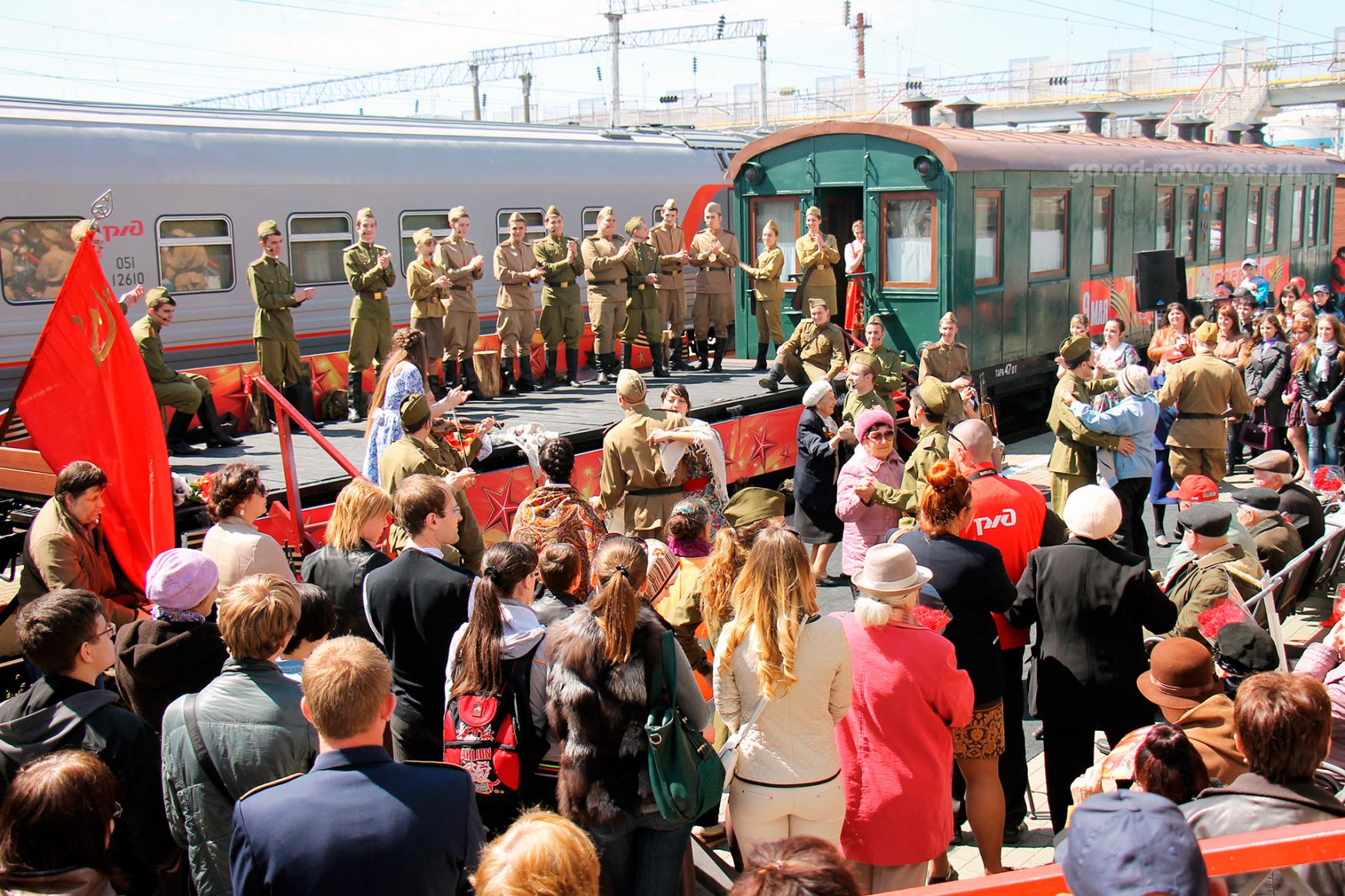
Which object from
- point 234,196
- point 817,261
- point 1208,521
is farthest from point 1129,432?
point 234,196

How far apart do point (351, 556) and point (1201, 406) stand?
6.92m

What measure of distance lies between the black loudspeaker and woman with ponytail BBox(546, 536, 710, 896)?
1379 centimetres

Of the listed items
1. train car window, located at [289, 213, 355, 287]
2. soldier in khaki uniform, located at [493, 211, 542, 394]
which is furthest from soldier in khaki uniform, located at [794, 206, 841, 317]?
train car window, located at [289, 213, 355, 287]

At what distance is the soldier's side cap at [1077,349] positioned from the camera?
27.1ft

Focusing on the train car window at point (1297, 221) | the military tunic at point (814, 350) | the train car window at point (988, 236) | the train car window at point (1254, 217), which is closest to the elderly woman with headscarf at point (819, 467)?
the military tunic at point (814, 350)

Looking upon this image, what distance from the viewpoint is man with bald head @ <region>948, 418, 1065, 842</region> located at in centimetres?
513

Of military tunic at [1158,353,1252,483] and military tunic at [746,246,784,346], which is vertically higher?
military tunic at [746,246,784,346]

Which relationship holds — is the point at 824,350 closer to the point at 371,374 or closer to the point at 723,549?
the point at 371,374

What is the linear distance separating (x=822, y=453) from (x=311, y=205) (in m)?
6.89

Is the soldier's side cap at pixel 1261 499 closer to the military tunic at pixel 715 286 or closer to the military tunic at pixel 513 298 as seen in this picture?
the military tunic at pixel 715 286

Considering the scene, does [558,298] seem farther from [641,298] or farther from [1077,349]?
[1077,349]

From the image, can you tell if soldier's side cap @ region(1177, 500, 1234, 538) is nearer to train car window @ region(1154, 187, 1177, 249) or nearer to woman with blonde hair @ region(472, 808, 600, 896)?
woman with blonde hair @ region(472, 808, 600, 896)

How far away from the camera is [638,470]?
730cm

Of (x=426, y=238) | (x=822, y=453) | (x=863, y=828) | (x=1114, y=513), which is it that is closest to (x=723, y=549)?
(x=863, y=828)
